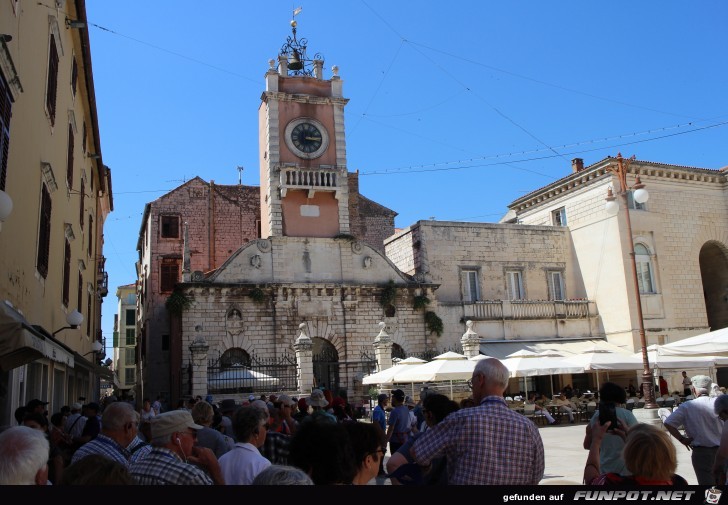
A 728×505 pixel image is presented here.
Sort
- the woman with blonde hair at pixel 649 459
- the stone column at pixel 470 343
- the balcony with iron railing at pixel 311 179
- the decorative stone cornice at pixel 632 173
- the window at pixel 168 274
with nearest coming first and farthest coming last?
the woman with blonde hair at pixel 649 459, the stone column at pixel 470 343, the balcony with iron railing at pixel 311 179, the decorative stone cornice at pixel 632 173, the window at pixel 168 274

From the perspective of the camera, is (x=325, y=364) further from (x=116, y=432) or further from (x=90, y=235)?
(x=116, y=432)

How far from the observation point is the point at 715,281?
103 ft

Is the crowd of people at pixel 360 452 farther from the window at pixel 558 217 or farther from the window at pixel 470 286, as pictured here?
the window at pixel 558 217

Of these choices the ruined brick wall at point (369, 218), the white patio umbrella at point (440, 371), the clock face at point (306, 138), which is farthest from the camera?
the ruined brick wall at point (369, 218)

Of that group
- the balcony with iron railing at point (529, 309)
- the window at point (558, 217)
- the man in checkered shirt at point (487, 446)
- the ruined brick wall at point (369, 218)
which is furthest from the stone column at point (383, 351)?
the man in checkered shirt at point (487, 446)

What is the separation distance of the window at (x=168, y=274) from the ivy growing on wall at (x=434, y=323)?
13.5 m

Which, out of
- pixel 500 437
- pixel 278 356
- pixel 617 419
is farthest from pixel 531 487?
pixel 278 356

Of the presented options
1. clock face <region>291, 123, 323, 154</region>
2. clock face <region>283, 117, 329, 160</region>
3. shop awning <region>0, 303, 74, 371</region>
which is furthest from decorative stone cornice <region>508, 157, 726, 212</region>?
shop awning <region>0, 303, 74, 371</region>

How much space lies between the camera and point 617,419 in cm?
502

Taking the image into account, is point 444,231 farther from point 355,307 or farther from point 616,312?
point 616,312

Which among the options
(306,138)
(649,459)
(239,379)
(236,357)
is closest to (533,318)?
(306,138)

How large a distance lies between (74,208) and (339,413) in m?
11.3

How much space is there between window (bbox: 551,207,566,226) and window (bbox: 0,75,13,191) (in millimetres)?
26423

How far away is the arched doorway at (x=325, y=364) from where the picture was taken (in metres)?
25.1
